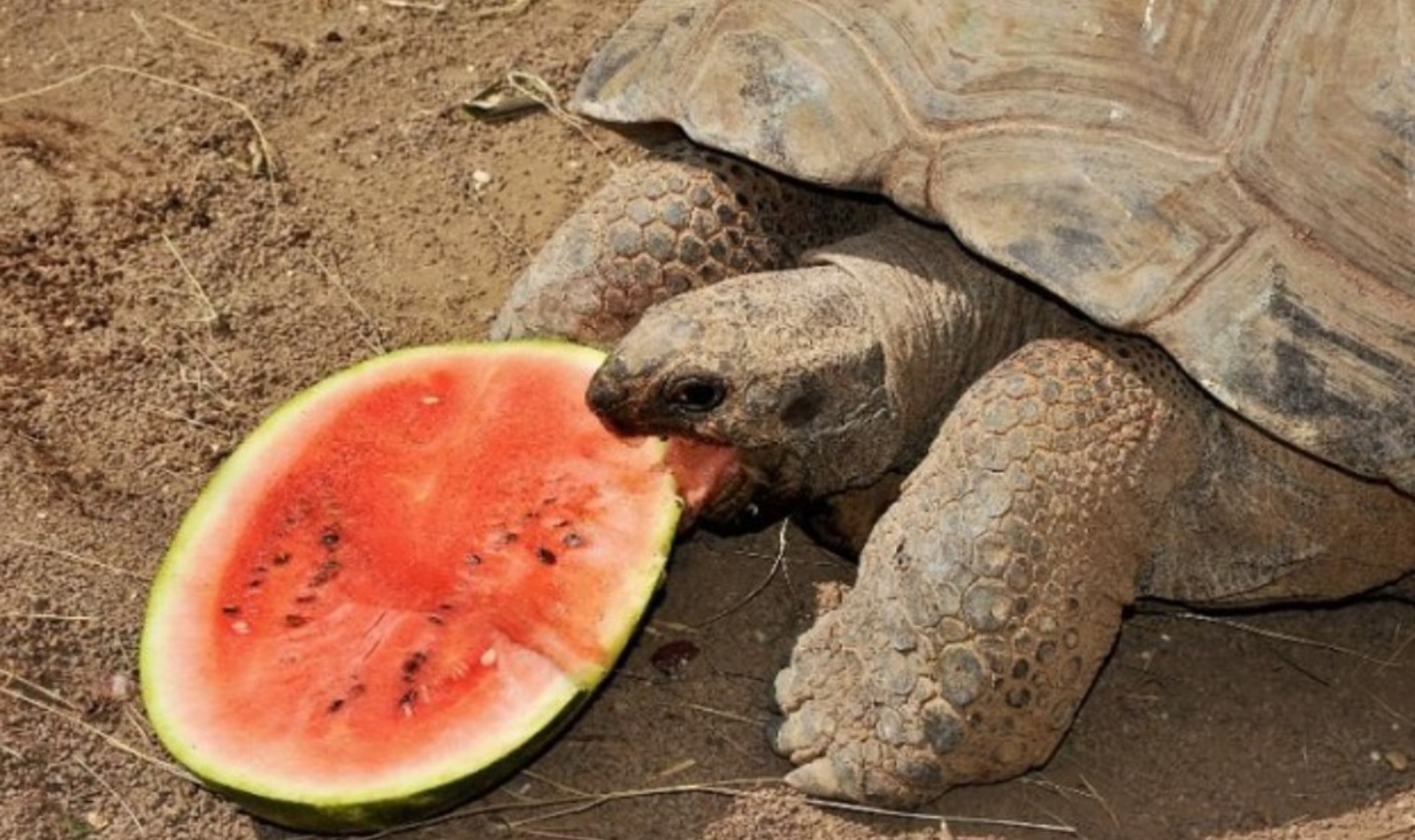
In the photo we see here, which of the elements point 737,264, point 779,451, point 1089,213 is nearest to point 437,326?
point 737,264

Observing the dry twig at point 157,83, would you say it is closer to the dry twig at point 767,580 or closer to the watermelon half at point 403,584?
the watermelon half at point 403,584

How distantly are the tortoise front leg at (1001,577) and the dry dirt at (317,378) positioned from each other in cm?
18

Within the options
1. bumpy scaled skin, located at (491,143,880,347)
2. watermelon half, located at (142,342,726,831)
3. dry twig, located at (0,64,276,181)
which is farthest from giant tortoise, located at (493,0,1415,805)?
dry twig, located at (0,64,276,181)

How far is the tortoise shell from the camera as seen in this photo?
14.2 feet

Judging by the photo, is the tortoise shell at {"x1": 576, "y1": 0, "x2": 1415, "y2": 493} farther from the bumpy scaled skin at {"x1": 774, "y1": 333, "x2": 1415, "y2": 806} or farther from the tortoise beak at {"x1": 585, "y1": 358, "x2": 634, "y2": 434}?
the tortoise beak at {"x1": 585, "y1": 358, "x2": 634, "y2": 434}

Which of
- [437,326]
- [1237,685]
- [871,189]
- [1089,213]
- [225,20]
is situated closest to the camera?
[1089,213]

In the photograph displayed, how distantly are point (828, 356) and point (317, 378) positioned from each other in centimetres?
146

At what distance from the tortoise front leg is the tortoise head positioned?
0.21 metres

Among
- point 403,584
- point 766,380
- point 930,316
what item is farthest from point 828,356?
point 403,584

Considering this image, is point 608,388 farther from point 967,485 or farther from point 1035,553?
point 1035,553

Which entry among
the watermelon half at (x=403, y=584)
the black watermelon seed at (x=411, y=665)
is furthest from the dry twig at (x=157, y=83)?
the black watermelon seed at (x=411, y=665)

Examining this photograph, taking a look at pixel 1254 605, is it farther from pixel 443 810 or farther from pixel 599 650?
pixel 443 810

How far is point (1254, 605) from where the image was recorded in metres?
4.85

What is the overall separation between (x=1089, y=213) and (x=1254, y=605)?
1.02 metres
